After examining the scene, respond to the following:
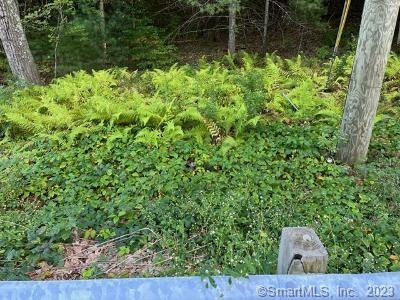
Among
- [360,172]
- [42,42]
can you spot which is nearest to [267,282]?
[360,172]

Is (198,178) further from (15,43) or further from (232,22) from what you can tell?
(232,22)

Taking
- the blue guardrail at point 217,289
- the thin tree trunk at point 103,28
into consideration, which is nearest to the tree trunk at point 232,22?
the thin tree trunk at point 103,28

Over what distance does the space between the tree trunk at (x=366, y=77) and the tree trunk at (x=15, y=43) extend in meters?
6.84

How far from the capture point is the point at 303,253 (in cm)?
206

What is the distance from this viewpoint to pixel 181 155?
4977 mm

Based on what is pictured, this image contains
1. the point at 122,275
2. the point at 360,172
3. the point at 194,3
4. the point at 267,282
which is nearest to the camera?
the point at 267,282

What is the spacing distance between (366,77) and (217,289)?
3.36 meters

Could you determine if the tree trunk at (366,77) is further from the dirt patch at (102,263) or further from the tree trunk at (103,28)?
the tree trunk at (103,28)

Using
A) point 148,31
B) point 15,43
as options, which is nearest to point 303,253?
point 15,43

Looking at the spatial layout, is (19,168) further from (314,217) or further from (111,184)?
(314,217)

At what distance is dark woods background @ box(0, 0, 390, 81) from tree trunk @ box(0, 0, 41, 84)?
1.32 metres

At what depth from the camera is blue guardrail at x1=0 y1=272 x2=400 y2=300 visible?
5.46 feet

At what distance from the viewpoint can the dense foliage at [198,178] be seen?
11.4ft

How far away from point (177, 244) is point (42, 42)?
30.4ft
